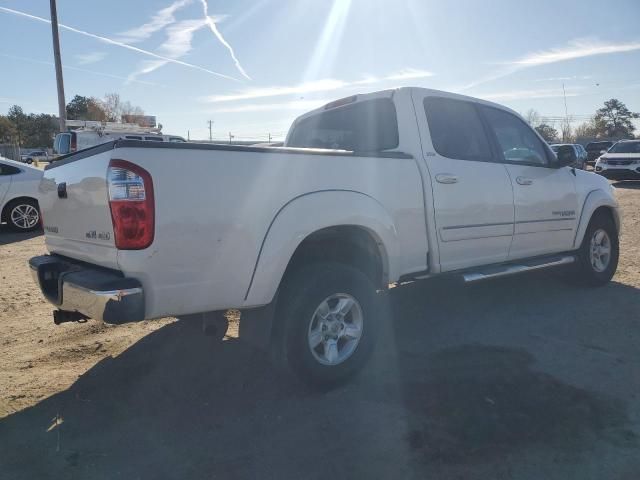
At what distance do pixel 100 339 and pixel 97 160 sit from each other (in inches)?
89.8

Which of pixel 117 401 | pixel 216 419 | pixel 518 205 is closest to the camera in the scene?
pixel 216 419

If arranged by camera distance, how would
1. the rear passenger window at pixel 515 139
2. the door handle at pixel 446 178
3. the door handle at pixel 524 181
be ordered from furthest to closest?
1. the rear passenger window at pixel 515 139
2. the door handle at pixel 524 181
3. the door handle at pixel 446 178

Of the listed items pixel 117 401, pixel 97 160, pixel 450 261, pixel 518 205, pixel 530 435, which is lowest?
pixel 530 435

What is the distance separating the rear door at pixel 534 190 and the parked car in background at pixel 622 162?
17.5m

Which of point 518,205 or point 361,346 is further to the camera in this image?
point 518,205

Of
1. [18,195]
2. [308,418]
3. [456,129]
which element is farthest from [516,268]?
[18,195]

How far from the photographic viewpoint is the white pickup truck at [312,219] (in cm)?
287

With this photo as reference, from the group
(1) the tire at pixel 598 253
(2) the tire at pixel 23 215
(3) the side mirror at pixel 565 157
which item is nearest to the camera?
(3) the side mirror at pixel 565 157

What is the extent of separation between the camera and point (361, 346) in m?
3.76

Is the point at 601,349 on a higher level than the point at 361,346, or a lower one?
lower

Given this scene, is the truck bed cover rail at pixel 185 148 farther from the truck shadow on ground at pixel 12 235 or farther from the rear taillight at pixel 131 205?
the truck shadow on ground at pixel 12 235

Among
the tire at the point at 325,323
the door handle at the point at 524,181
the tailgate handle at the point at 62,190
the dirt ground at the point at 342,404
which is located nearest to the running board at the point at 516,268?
the dirt ground at the point at 342,404

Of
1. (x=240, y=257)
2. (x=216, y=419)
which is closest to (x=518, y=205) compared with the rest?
(x=240, y=257)

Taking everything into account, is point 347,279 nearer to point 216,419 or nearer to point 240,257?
point 240,257
